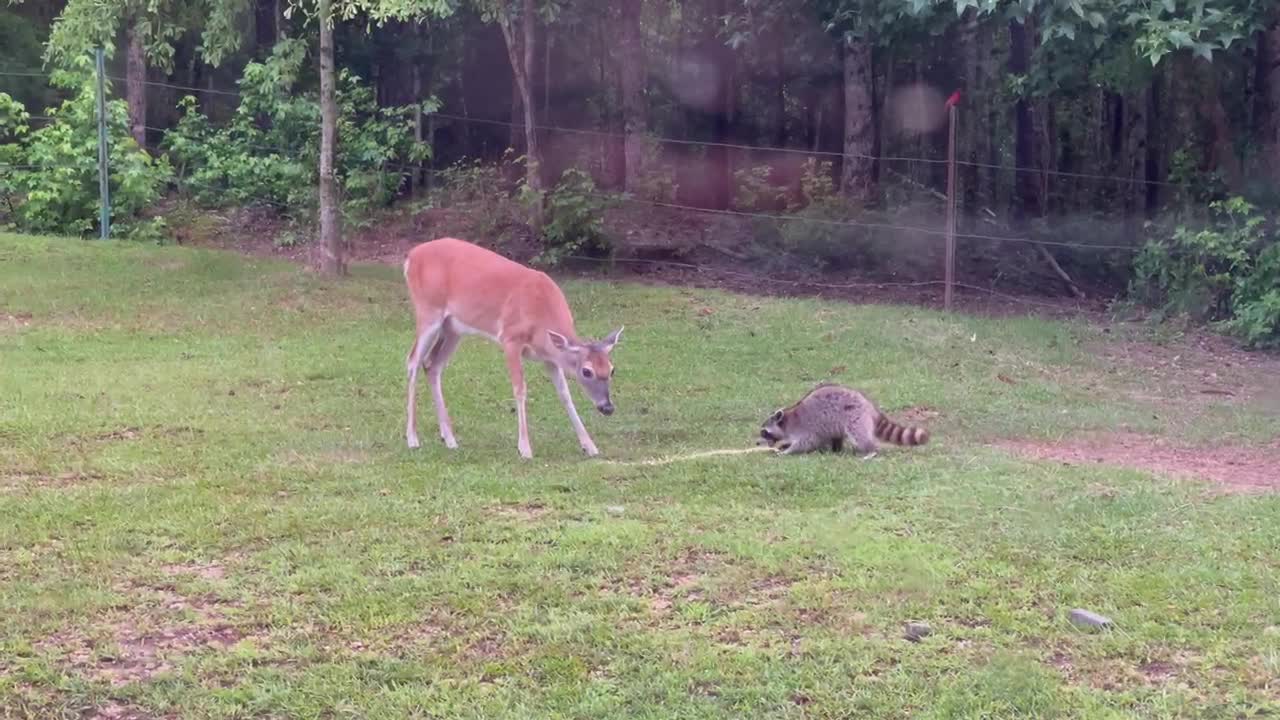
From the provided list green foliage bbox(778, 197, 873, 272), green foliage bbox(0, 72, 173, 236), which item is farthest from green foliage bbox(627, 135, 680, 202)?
green foliage bbox(0, 72, 173, 236)

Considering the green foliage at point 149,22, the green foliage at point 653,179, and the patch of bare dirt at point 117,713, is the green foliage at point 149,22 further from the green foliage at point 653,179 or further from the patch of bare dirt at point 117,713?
the patch of bare dirt at point 117,713

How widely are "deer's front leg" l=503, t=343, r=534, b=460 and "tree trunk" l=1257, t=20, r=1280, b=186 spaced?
1093 centimetres

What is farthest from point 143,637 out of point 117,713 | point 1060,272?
point 1060,272

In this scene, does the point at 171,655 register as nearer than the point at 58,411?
Yes

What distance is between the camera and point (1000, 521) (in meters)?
6.82

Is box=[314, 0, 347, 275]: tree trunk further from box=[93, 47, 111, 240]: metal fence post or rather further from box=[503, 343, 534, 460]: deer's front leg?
box=[503, 343, 534, 460]: deer's front leg

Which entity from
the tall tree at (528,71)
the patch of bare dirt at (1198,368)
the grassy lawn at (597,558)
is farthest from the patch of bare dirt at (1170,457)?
the tall tree at (528,71)

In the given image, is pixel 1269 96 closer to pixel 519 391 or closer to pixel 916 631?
pixel 519 391

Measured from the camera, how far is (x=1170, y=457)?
350 inches

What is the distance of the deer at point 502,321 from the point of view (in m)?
8.88

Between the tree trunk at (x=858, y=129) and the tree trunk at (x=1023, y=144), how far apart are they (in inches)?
82.6

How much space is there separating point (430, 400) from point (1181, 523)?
227 inches

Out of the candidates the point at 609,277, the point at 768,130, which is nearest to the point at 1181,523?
the point at 609,277

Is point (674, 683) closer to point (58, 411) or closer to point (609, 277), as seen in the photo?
point (58, 411)
